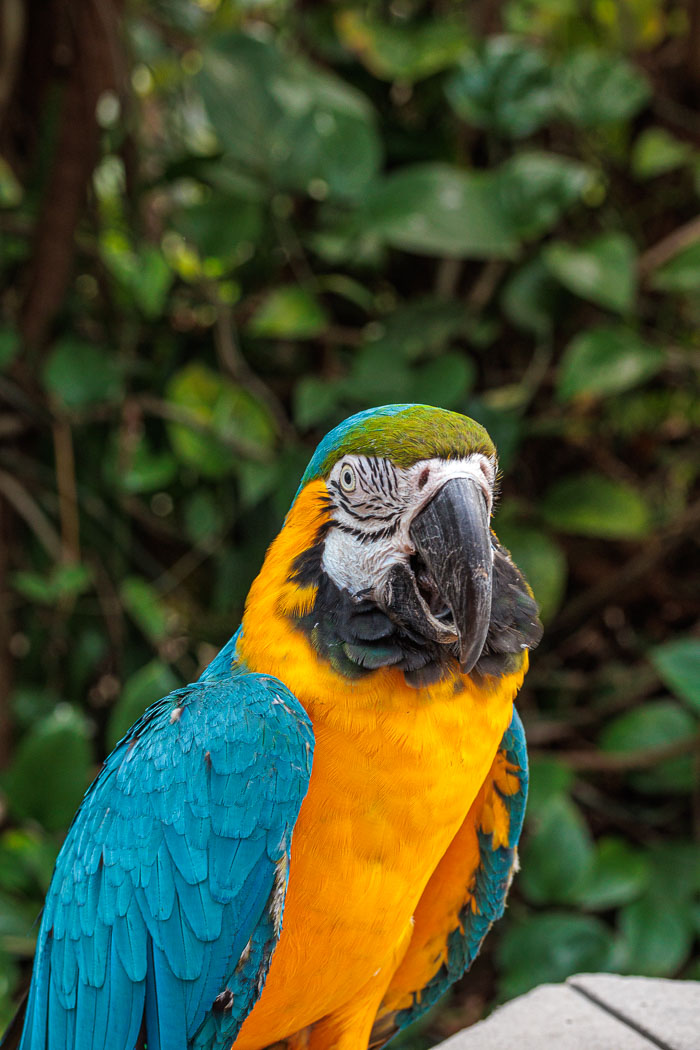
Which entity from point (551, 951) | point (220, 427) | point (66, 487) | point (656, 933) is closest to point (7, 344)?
point (66, 487)

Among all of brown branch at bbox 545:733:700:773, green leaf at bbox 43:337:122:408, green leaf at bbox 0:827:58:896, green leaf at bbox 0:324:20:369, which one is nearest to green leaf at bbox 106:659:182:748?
green leaf at bbox 0:827:58:896

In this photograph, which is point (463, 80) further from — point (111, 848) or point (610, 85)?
point (111, 848)

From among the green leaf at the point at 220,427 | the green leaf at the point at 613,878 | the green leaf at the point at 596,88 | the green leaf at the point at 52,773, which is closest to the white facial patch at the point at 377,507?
the green leaf at the point at 52,773

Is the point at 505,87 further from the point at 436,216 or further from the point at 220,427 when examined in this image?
the point at 220,427

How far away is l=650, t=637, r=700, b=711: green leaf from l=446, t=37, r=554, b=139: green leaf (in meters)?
1.04

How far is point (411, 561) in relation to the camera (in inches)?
32.3

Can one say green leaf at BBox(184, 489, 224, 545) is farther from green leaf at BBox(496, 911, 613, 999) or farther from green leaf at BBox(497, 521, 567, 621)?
green leaf at BBox(496, 911, 613, 999)

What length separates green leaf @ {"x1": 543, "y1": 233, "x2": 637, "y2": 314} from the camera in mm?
1750

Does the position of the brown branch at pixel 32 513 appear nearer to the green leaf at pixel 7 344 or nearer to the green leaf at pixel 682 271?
the green leaf at pixel 7 344

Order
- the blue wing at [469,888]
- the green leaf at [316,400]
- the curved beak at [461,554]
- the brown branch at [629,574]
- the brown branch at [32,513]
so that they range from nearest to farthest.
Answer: the curved beak at [461,554]
the blue wing at [469,888]
the green leaf at [316,400]
the brown branch at [32,513]
the brown branch at [629,574]

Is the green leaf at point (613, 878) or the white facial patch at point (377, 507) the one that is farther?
the green leaf at point (613, 878)

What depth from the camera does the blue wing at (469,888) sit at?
1015 mm

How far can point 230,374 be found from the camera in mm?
1899

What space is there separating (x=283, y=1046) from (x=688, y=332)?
166 cm
